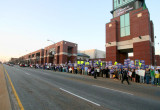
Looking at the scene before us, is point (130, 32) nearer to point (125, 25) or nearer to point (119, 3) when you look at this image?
point (125, 25)

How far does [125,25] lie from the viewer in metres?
26.0

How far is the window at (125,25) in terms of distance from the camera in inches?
1000

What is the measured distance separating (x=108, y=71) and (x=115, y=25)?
13.5 meters

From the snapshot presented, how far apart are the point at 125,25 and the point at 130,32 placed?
246cm

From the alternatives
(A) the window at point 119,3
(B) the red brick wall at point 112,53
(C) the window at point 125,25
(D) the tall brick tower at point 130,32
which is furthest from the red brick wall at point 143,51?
(A) the window at point 119,3

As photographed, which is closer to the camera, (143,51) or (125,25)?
(143,51)

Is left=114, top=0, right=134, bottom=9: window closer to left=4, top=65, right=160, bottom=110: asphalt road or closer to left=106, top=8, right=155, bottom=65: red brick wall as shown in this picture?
left=106, top=8, right=155, bottom=65: red brick wall

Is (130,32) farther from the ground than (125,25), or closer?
closer

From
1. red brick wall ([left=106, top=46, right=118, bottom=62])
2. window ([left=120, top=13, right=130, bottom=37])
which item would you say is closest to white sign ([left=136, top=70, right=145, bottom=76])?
red brick wall ([left=106, top=46, right=118, bottom=62])

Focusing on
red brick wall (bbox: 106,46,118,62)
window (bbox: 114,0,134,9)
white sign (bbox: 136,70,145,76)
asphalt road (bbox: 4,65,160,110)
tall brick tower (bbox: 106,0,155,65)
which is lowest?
asphalt road (bbox: 4,65,160,110)

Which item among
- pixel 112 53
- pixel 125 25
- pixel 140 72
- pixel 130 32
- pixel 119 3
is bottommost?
pixel 140 72

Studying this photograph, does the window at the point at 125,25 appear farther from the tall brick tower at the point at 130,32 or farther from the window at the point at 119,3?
the window at the point at 119,3

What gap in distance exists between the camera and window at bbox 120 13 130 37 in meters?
25.4

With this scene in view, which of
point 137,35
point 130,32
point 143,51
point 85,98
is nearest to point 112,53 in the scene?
point 130,32
